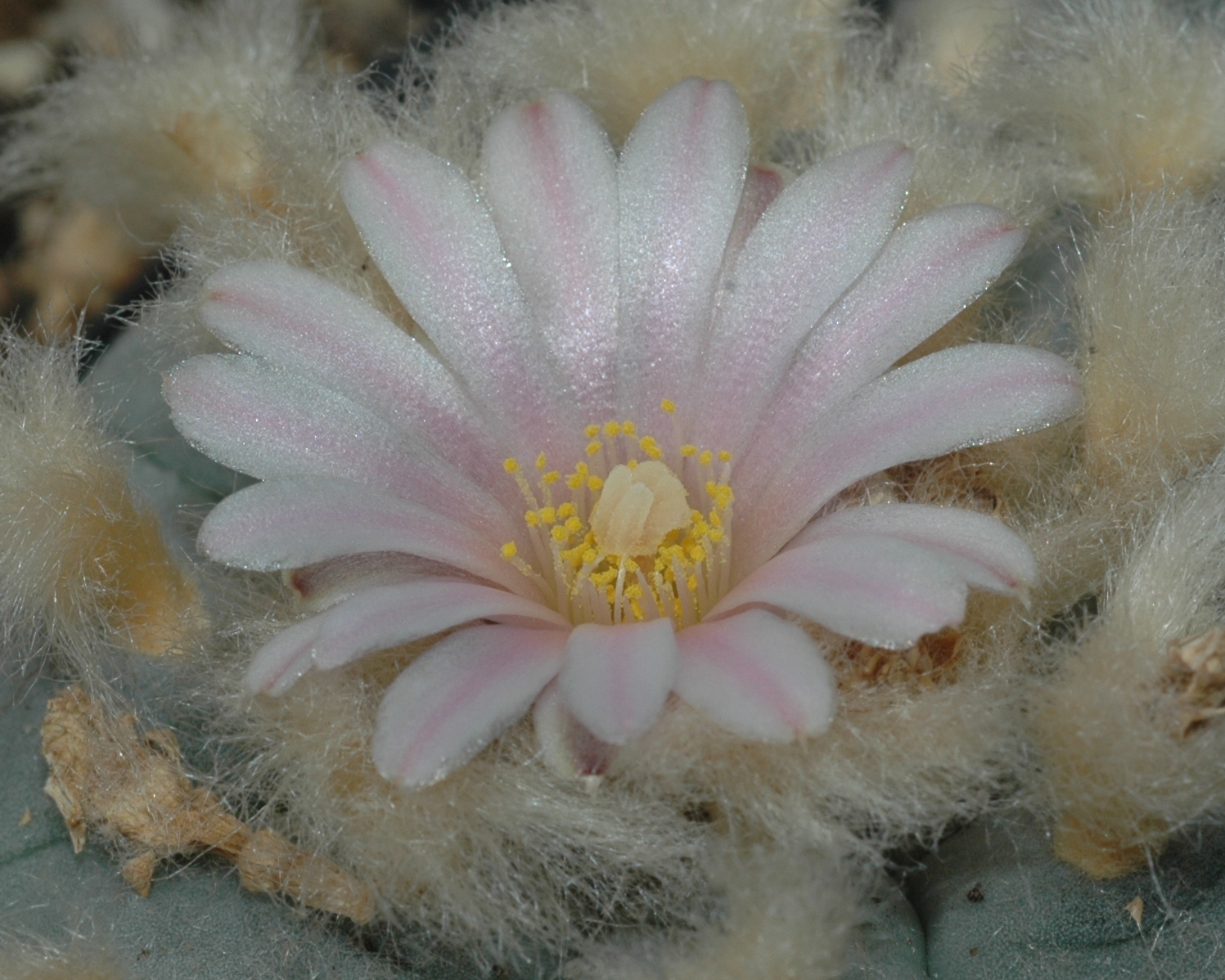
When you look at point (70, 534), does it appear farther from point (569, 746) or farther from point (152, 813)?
point (569, 746)

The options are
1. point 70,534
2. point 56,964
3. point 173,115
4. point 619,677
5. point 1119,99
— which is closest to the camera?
point 619,677

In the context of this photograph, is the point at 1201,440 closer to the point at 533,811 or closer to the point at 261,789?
the point at 533,811

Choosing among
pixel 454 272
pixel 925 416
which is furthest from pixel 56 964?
pixel 925 416

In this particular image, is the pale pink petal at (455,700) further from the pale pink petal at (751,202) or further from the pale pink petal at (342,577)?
the pale pink petal at (751,202)

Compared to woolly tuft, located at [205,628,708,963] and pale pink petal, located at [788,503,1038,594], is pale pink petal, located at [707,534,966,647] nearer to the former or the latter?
pale pink petal, located at [788,503,1038,594]

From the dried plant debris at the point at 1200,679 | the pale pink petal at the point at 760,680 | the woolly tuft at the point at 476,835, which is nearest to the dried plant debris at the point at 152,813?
the woolly tuft at the point at 476,835

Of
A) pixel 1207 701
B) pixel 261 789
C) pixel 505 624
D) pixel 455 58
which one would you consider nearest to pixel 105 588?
pixel 261 789
